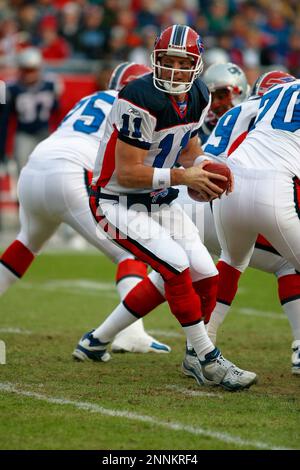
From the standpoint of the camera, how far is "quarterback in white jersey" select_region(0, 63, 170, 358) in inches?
216

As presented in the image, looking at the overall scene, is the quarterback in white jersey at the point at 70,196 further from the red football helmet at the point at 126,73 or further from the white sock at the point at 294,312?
the white sock at the point at 294,312

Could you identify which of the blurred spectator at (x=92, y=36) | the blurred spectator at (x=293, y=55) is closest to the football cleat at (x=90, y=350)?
the blurred spectator at (x=92, y=36)

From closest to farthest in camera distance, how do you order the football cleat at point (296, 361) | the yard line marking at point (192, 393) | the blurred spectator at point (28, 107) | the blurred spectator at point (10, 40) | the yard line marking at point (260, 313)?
the yard line marking at point (192, 393), the football cleat at point (296, 361), the yard line marking at point (260, 313), the blurred spectator at point (28, 107), the blurred spectator at point (10, 40)

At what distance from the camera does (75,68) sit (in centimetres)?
1323

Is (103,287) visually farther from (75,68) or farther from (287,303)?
(75,68)

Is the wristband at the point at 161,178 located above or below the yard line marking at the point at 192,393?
above

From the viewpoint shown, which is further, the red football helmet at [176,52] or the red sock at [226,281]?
the red sock at [226,281]

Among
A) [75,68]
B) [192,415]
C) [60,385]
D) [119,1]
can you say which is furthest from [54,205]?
[119,1]

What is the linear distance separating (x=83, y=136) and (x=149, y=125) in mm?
1414

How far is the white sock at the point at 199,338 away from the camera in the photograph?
446 centimetres

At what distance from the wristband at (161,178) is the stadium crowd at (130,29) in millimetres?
8904

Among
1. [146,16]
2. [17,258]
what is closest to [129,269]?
[17,258]

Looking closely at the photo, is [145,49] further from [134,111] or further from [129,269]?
[134,111]

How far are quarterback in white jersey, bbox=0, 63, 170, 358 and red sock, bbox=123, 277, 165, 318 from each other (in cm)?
50
